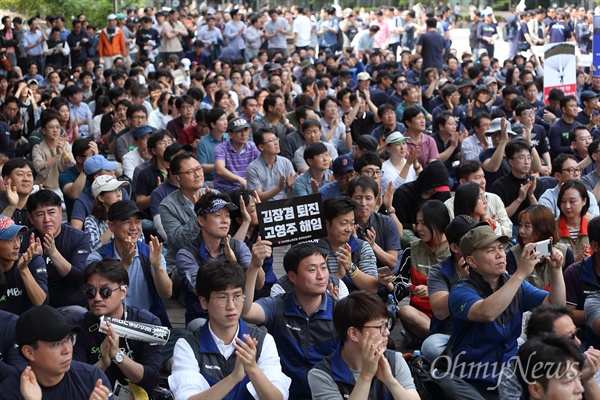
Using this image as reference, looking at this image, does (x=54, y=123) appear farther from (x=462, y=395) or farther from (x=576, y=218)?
(x=462, y=395)

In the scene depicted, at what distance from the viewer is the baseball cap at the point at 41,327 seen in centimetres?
436

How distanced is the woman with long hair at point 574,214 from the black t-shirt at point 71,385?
3.90m

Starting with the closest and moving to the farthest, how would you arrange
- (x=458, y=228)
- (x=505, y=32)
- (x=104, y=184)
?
(x=458, y=228), (x=104, y=184), (x=505, y=32)

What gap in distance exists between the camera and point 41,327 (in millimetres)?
4383

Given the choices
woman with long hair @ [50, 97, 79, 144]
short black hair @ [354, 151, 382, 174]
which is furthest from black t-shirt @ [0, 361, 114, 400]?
woman with long hair @ [50, 97, 79, 144]

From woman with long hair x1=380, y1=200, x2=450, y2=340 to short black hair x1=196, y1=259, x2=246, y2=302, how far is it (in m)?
1.67

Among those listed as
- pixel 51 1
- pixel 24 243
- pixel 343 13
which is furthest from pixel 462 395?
pixel 343 13

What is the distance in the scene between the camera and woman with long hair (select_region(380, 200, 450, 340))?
6.32 metres

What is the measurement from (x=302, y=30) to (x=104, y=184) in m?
16.7

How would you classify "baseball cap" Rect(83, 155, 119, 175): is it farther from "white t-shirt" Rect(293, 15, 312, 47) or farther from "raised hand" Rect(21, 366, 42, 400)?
"white t-shirt" Rect(293, 15, 312, 47)

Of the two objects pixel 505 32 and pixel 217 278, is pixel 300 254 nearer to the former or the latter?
pixel 217 278

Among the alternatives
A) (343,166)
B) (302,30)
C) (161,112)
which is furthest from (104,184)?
(302,30)

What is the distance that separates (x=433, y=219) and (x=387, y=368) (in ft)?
7.44

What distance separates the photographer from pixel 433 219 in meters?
6.44
